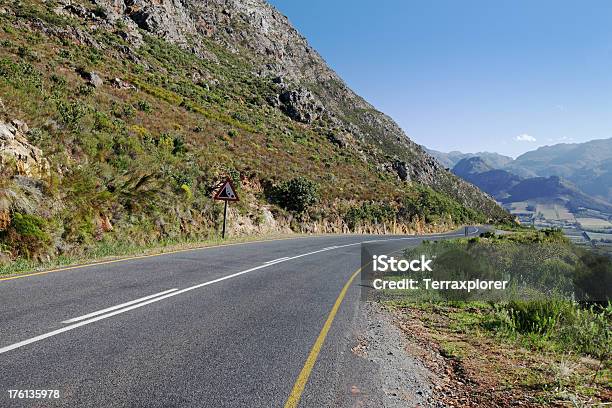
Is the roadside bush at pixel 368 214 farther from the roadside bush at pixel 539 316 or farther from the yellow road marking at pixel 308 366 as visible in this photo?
the roadside bush at pixel 539 316

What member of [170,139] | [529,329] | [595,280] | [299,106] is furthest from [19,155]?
[299,106]

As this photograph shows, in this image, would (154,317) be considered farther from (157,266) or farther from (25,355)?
(157,266)

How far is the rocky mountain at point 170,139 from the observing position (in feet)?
46.6

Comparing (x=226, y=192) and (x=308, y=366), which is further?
(x=226, y=192)

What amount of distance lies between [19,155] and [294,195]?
20.8 meters

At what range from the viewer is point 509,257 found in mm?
16297

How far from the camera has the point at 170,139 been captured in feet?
88.4

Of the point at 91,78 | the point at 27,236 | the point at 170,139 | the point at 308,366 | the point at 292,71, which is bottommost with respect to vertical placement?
the point at 308,366

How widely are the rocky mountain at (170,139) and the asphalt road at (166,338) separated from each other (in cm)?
496

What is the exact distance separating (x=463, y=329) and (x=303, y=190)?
24603 millimetres

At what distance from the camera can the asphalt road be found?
388cm

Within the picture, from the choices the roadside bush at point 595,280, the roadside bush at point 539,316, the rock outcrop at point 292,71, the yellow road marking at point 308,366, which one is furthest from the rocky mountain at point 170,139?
the roadside bush at point 595,280

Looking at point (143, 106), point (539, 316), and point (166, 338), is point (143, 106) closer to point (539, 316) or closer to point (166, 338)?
point (166, 338)

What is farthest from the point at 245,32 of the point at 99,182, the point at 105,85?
the point at 99,182
